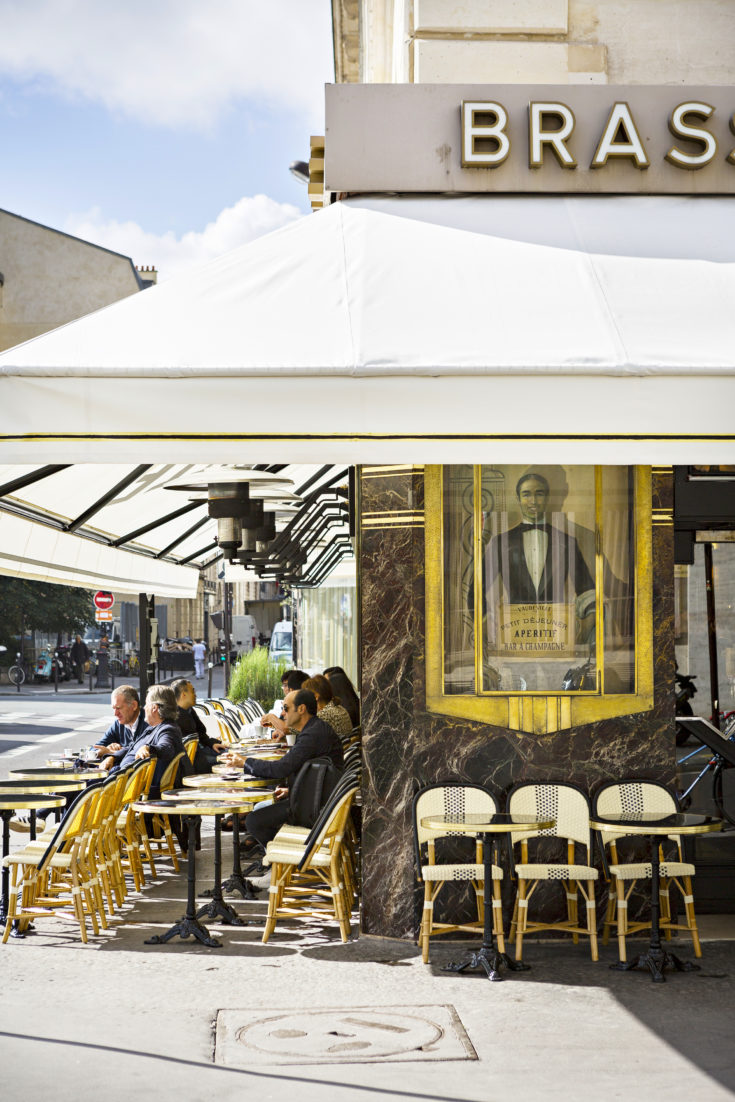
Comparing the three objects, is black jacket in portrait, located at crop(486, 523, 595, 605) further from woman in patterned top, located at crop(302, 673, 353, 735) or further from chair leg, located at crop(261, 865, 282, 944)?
woman in patterned top, located at crop(302, 673, 353, 735)

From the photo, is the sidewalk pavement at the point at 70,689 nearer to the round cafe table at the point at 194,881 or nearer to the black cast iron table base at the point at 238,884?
the black cast iron table base at the point at 238,884

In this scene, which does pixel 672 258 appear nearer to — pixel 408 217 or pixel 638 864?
pixel 408 217

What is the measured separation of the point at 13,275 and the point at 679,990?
41478mm

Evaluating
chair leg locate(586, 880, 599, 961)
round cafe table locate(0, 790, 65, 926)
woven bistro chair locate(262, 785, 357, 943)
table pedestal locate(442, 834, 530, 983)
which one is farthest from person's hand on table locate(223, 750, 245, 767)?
chair leg locate(586, 880, 599, 961)

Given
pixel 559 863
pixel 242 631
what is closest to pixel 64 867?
pixel 559 863

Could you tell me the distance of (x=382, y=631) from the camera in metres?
7.87

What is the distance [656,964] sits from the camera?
7000mm

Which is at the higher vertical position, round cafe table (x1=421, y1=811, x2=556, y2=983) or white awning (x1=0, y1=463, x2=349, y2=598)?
white awning (x1=0, y1=463, x2=349, y2=598)

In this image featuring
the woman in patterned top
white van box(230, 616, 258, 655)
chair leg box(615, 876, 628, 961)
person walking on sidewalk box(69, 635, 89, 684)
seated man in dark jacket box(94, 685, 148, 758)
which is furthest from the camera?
white van box(230, 616, 258, 655)

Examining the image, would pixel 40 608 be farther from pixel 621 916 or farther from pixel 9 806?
pixel 621 916

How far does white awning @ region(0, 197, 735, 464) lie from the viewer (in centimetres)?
565

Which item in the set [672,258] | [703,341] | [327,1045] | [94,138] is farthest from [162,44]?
[327,1045]

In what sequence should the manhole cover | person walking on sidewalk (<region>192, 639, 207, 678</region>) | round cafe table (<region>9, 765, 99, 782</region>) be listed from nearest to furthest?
the manhole cover → round cafe table (<region>9, 765, 99, 782</region>) → person walking on sidewalk (<region>192, 639, 207, 678</region>)

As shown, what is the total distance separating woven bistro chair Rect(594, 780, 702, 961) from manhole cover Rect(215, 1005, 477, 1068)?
5.33 ft
